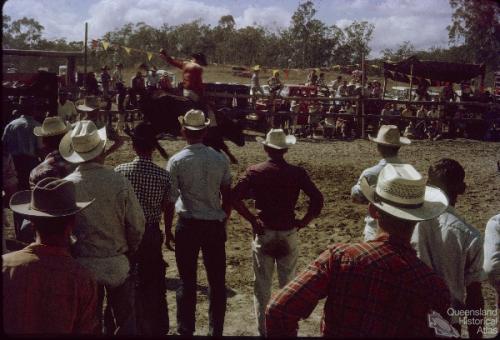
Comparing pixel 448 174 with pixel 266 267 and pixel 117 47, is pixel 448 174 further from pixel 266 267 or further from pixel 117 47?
pixel 117 47

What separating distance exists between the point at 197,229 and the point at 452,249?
2.00m

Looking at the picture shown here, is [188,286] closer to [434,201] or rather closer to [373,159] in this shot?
[434,201]

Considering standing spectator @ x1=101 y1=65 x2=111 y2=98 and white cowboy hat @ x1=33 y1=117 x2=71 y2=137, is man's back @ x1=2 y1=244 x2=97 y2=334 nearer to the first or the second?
white cowboy hat @ x1=33 y1=117 x2=71 y2=137

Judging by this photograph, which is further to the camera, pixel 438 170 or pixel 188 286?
pixel 188 286

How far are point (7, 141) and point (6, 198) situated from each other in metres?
1.22

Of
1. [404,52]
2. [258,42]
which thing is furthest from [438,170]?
[404,52]

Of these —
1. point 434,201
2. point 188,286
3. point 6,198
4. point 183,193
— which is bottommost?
point 188,286

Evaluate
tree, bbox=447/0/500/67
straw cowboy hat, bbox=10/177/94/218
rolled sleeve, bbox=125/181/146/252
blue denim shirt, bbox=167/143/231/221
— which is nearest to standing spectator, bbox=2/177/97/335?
straw cowboy hat, bbox=10/177/94/218

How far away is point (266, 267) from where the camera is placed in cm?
437

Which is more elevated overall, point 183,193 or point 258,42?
point 258,42

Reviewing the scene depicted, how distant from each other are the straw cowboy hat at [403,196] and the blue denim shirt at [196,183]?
1.98 metres

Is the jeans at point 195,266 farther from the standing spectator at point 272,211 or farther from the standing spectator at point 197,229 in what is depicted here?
the standing spectator at point 272,211

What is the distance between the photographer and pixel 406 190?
92.5 inches

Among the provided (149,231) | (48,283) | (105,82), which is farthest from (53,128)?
(105,82)
